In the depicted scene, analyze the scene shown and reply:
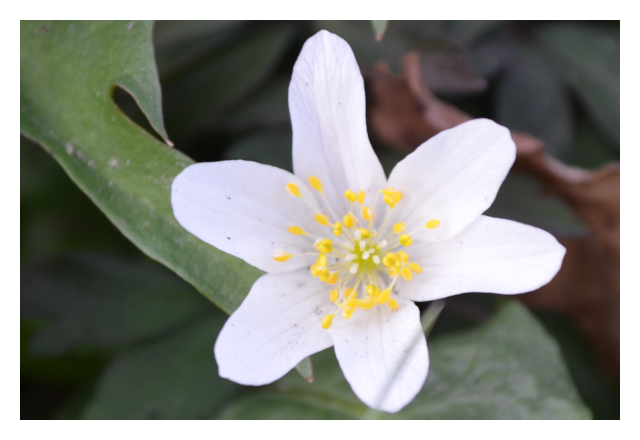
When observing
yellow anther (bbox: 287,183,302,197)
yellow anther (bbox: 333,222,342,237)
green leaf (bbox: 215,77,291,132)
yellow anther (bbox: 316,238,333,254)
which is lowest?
yellow anther (bbox: 316,238,333,254)

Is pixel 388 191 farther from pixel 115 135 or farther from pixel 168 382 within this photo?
pixel 168 382

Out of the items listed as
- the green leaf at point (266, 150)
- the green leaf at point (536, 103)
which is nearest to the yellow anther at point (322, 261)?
the green leaf at point (266, 150)

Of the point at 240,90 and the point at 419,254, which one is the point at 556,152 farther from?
the point at 240,90

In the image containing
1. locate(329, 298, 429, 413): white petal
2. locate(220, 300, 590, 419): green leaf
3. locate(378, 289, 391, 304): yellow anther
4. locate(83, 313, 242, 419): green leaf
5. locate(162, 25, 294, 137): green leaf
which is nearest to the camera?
locate(329, 298, 429, 413): white petal

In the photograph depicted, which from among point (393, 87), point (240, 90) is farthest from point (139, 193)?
point (393, 87)

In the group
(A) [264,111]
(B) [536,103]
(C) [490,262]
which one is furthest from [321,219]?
(B) [536,103]

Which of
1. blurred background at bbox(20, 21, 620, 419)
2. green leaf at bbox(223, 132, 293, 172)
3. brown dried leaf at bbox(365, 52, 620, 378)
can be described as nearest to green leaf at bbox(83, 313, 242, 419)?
blurred background at bbox(20, 21, 620, 419)

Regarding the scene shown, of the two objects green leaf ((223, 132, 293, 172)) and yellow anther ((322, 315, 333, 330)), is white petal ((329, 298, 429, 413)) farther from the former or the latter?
green leaf ((223, 132, 293, 172))

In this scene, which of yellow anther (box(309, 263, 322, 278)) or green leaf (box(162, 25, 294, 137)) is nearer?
yellow anther (box(309, 263, 322, 278))
